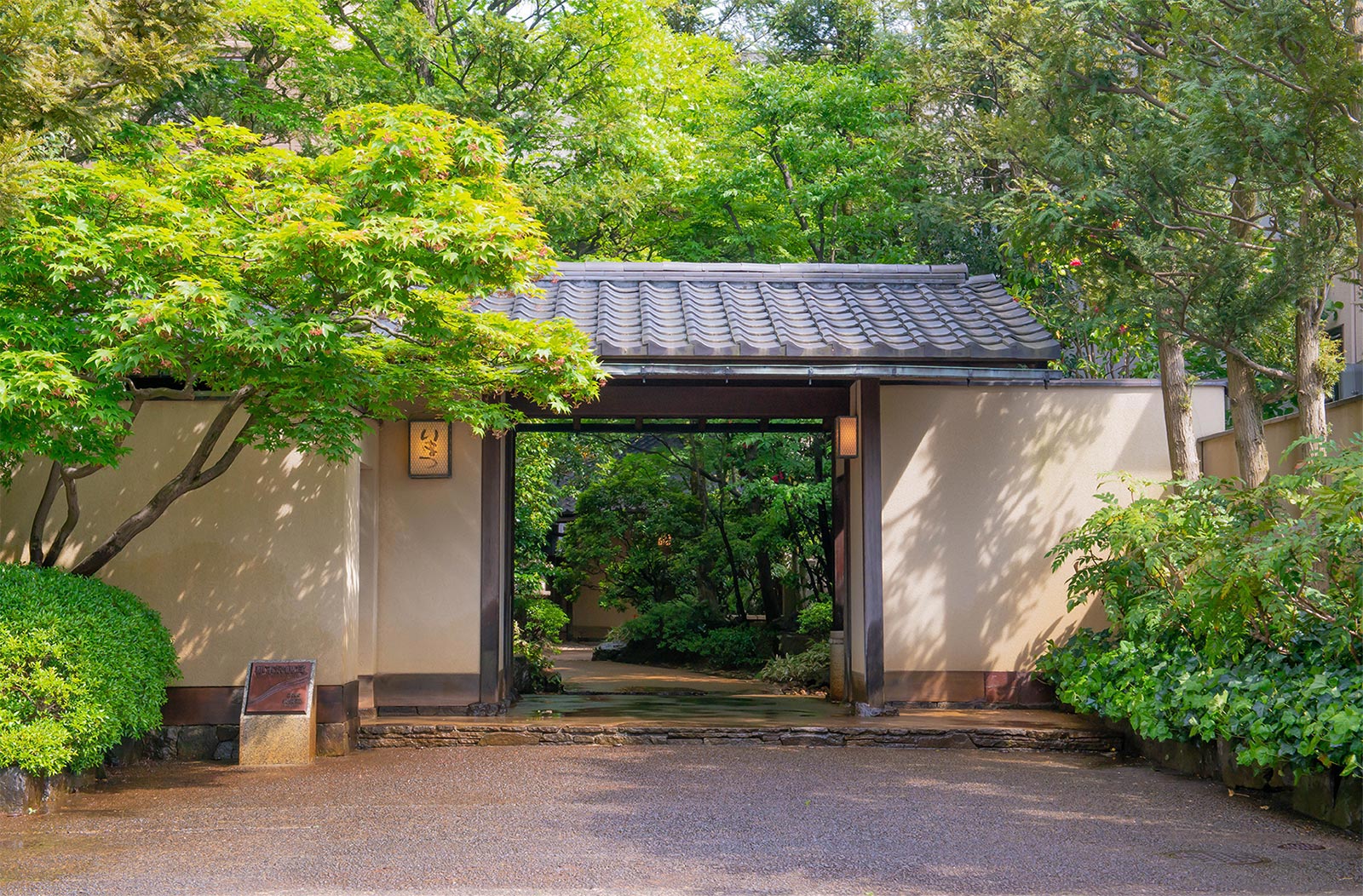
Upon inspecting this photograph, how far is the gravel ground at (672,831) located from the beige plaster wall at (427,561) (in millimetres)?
1641

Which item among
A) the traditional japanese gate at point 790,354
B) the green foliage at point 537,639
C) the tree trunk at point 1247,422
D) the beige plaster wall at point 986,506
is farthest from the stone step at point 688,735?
the green foliage at point 537,639

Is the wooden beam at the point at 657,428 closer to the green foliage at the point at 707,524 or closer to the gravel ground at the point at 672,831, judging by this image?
the green foliage at the point at 707,524

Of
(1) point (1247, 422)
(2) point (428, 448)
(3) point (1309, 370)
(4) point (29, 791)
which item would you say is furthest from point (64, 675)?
(3) point (1309, 370)

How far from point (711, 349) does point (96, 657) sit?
454cm

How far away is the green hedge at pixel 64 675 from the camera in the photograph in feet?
20.2

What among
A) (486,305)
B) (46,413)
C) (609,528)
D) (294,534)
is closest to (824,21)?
(609,528)

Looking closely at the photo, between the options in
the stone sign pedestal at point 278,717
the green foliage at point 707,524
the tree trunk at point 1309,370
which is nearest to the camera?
the tree trunk at point 1309,370

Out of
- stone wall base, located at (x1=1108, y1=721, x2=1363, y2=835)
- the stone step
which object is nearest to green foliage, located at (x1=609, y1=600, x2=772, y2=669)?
the stone step

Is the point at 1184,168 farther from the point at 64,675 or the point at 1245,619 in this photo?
the point at 64,675

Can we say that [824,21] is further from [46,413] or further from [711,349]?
[46,413]

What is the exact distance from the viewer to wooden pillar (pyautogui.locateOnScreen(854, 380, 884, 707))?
937 cm

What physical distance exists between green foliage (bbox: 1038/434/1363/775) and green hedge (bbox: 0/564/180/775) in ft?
19.8

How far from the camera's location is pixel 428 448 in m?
9.50

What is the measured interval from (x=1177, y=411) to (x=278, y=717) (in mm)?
6939
